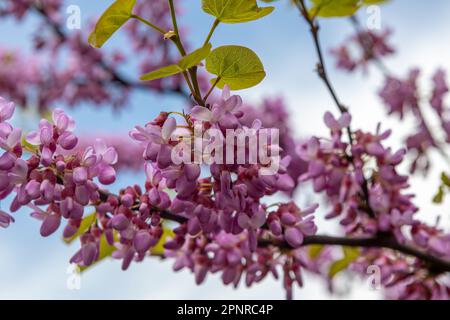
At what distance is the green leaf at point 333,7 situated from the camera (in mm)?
1730

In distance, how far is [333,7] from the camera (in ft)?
5.74

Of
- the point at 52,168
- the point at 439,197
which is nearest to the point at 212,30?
the point at 52,168

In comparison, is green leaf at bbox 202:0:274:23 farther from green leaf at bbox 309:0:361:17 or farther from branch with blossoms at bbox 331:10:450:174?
branch with blossoms at bbox 331:10:450:174

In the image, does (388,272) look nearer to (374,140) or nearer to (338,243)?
(338,243)

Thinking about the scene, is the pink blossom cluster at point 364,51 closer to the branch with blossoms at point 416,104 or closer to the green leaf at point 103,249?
the branch with blossoms at point 416,104

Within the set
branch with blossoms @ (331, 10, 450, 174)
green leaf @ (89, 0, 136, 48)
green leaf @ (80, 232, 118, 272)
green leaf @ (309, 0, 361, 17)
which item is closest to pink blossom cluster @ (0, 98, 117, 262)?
green leaf @ (89, 0, 136, 48)

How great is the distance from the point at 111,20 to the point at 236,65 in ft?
1.08

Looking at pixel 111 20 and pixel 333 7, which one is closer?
pixel 111 20

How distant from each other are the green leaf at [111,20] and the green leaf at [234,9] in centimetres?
19

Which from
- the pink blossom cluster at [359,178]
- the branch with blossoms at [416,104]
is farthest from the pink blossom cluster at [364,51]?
the pink blossom cluster at [359,178]

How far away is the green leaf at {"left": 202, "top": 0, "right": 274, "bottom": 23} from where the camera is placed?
117 centimetres

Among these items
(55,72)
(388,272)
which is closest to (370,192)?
(388,272)

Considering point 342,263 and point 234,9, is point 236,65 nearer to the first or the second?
point 234,9

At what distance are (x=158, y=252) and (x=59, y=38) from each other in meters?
3.50
